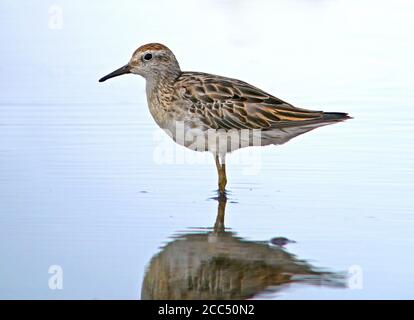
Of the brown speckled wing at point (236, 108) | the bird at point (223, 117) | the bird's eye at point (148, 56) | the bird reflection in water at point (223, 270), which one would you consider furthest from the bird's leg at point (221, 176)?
the bird reflection in water at point (223, 270)

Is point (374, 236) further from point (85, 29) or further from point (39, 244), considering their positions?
point (85, 29)

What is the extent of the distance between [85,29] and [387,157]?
26.6 feet

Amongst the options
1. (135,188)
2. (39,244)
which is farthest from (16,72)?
(39,244)

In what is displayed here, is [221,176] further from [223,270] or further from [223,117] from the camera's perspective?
[223,270]

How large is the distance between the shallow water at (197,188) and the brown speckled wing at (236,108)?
637mm

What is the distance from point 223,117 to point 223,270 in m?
3.03

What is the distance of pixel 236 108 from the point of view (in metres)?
10.8

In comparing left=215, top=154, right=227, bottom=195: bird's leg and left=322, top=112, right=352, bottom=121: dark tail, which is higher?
left=322, top=112, right=352, bottom=121: dark tail

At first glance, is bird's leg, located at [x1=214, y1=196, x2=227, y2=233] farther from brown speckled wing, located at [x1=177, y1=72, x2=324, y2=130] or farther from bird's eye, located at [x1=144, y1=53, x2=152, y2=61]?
bird's eye, located at [x1=144, y1=53, x2=152, y2=61]

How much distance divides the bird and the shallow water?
439mm

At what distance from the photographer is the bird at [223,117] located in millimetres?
10719

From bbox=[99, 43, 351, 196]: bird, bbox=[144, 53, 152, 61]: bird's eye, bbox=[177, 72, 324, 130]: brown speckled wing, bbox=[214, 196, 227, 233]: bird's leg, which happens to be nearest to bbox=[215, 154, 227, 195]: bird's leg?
bbox=[99, 43, 351, 196]: bird

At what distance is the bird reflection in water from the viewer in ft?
25.1

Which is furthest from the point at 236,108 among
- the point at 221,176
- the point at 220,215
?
the point at 220,215
